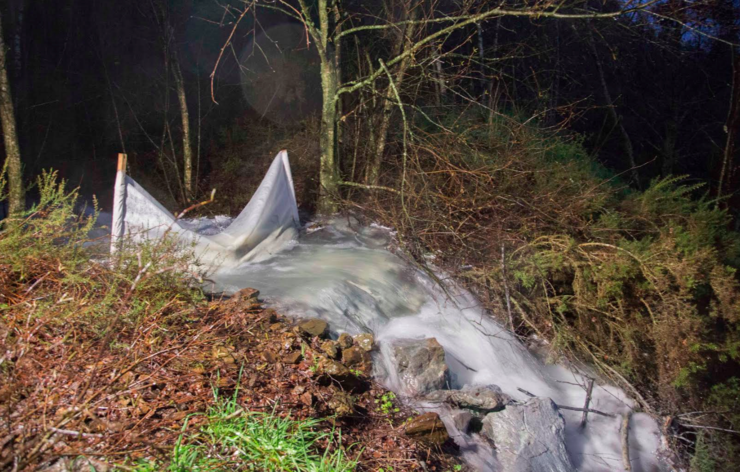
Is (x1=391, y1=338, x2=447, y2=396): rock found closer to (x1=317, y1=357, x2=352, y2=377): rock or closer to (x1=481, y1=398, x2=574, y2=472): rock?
(x1=481, y1=398, x2=574, y2=472): rock

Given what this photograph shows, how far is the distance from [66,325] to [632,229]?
19.9ft

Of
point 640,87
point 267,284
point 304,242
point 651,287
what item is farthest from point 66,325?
point 640,87

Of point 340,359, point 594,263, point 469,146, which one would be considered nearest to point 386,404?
point 340,359

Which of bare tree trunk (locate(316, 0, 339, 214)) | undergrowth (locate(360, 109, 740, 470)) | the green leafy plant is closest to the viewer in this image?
the green leafy plant

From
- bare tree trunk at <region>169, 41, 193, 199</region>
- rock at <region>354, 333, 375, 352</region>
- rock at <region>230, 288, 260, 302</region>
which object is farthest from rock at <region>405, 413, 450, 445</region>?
bare tree trunk at <region>169, 41, 193, 199</region>

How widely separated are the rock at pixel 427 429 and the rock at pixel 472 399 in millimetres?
509

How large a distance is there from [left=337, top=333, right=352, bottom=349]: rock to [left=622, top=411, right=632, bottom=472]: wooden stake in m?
2.77

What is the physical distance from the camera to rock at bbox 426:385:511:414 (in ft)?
13.3

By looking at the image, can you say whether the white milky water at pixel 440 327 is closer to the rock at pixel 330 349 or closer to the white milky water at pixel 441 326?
the white milky water at pixel 441 326

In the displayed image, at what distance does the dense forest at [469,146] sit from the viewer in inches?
206

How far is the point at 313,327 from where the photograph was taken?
4.01m

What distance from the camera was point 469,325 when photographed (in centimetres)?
535

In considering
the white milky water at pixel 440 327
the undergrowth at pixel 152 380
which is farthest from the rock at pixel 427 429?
the white milky water at pixel 440 327

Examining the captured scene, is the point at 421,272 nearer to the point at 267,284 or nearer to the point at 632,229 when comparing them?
the point at 267,284
